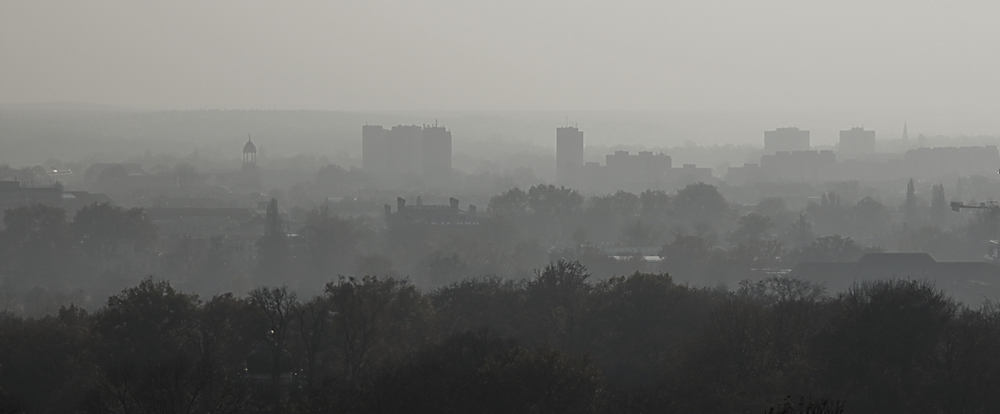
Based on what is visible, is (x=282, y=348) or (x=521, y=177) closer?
(x=282, y=348)

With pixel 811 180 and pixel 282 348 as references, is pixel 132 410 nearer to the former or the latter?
pixel 282 348

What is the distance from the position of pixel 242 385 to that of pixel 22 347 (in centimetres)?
856

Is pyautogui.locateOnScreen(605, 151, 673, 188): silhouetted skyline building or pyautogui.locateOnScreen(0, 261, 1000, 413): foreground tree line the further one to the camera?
pyautogui.locateOnScreen(605, 151, 673, 188): silhouetted skyline building

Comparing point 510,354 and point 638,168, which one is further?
point 638,168

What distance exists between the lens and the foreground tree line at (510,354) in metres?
28.4

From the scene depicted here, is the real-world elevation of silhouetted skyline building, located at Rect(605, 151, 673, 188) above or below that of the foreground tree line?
below

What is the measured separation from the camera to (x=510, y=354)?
100 ft

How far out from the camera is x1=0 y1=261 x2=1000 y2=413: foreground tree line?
28359 millimetres

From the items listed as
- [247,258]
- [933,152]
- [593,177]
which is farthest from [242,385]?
[933,152]

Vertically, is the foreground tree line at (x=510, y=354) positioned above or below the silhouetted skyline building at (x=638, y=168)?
above

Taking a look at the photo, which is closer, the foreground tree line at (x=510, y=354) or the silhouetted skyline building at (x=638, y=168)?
the foreground tree line at (x=510, y=354)

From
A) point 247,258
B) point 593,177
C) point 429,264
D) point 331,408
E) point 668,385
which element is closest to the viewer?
point 331,408

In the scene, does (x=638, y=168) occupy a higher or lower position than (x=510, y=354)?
lower

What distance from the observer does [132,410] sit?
28.1m
